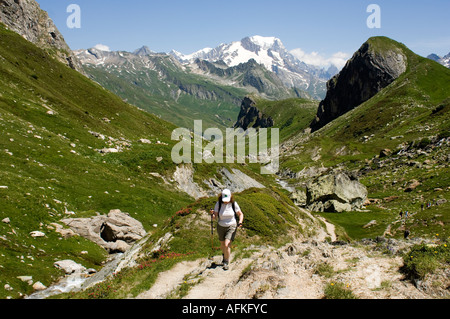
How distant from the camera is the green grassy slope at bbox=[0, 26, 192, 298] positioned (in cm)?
2227

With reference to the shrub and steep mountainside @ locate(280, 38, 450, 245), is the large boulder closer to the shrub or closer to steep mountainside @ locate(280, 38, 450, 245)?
steep mountainside @ locate(280, 38, 450, 245)

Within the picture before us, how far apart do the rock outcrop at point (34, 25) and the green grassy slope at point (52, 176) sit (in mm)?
56813

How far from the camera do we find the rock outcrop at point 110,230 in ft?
92.8

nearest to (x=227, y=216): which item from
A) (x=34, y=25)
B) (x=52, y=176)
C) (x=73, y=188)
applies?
(x=73, y=188)

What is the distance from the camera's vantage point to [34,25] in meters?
146

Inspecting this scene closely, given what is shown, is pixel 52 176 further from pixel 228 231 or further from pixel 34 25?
pixel 34 25

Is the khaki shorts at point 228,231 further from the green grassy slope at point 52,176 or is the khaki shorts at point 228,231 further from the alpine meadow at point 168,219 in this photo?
the green grassy slope at point 52,176

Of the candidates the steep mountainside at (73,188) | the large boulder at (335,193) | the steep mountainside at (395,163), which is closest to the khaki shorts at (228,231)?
the steep mountainside at (73,188)

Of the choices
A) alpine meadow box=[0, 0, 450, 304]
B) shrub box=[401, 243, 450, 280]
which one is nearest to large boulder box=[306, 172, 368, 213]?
alpine meadow box=[0, 0, 450, 304]

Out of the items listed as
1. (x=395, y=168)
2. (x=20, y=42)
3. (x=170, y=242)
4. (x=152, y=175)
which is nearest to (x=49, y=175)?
(x=152, y=175)

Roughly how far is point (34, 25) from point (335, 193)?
168 metres
